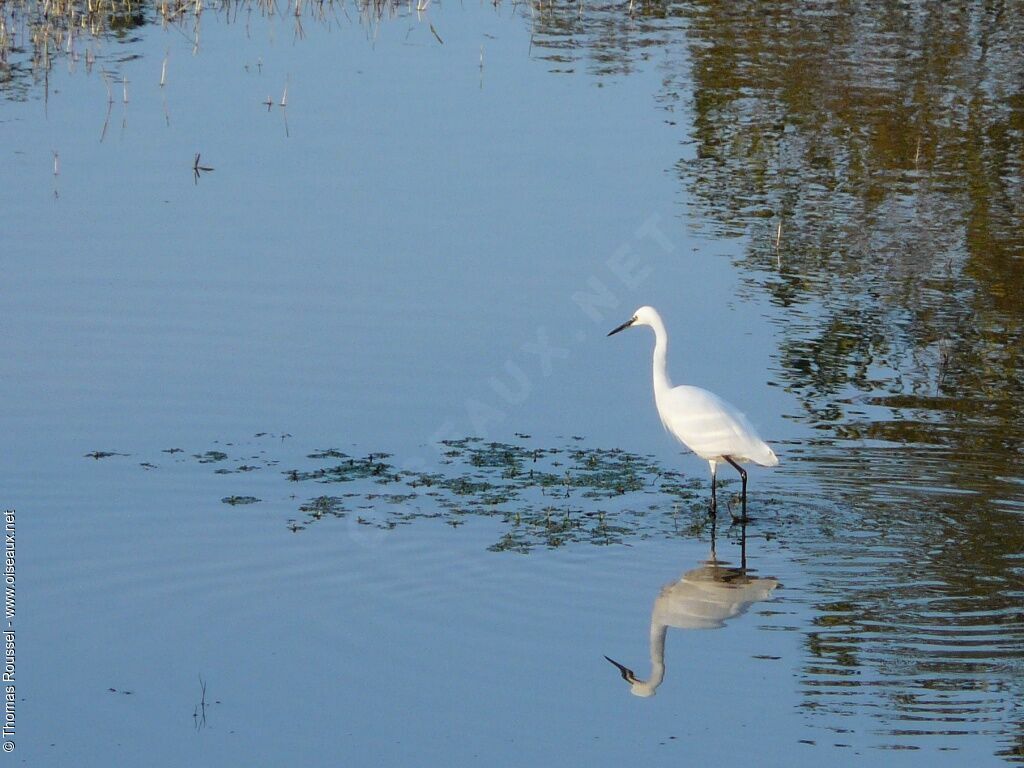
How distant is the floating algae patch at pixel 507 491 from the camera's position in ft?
28.1

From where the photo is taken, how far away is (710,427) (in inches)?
360

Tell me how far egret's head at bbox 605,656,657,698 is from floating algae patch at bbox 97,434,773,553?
1.29 metres

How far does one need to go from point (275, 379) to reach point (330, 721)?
14.0ft

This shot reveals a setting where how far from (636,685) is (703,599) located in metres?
1.11

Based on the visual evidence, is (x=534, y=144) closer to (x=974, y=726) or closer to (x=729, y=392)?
(x=729, y=392)

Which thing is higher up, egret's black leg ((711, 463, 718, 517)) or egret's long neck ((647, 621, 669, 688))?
egret's black leg ((711, 463, 718, 517))

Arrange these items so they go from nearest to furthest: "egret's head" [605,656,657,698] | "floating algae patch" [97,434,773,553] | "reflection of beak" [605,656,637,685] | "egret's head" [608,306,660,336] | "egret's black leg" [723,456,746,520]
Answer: "egret's head" [605,656,657,698] → "reflection of beak" [605,656,637,685] → "floating algae patch" [97,434,773,553] → "egret's black leg" [723,456,746,520] → "egret's head" [608,306,660,336]

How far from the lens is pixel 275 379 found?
10.5m

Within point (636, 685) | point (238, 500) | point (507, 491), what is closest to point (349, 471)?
point (238, 500)

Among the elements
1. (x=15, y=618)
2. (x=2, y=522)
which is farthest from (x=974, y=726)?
(x=2, y=522)

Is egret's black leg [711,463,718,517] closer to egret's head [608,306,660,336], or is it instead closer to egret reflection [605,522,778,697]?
egret reflection [605,522,778,697]

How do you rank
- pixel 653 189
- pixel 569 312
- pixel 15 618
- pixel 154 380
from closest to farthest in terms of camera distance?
pixel 15 618 → pixel 154 380 → pixel 569 312 → pixel 653 189

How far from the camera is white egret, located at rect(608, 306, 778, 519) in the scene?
902cm

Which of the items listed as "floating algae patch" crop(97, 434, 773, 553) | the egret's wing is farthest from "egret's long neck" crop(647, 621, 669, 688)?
the egret's wing
